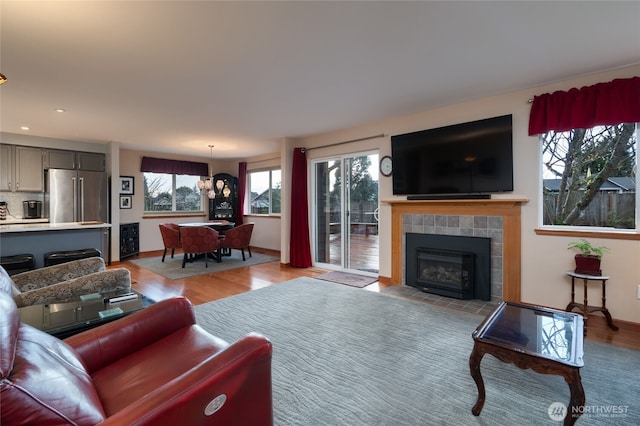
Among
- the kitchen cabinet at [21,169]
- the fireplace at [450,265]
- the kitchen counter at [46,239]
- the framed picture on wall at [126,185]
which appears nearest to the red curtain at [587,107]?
the fireplace at [450,265]

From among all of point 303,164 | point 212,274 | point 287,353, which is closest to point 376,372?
point 287,353

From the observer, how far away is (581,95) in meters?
2.89

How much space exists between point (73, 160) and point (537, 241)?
7440 mm

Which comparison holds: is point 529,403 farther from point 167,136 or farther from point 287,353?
point 167,136

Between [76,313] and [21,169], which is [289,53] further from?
[21,169]

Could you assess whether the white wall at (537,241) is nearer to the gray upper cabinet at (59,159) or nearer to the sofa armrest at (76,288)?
the sofa armrest at (76,288)

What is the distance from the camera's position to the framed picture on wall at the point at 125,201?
654cm

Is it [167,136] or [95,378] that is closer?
[95,378]

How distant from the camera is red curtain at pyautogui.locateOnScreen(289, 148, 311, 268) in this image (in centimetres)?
543

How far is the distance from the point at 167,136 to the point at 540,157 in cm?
565

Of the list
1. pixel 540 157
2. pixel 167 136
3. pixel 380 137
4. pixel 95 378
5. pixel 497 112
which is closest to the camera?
pixel 95 378

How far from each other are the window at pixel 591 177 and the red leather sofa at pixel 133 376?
137 inches

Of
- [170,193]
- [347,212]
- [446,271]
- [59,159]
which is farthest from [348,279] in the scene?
[59,159]

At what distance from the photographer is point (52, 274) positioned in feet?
7.89
